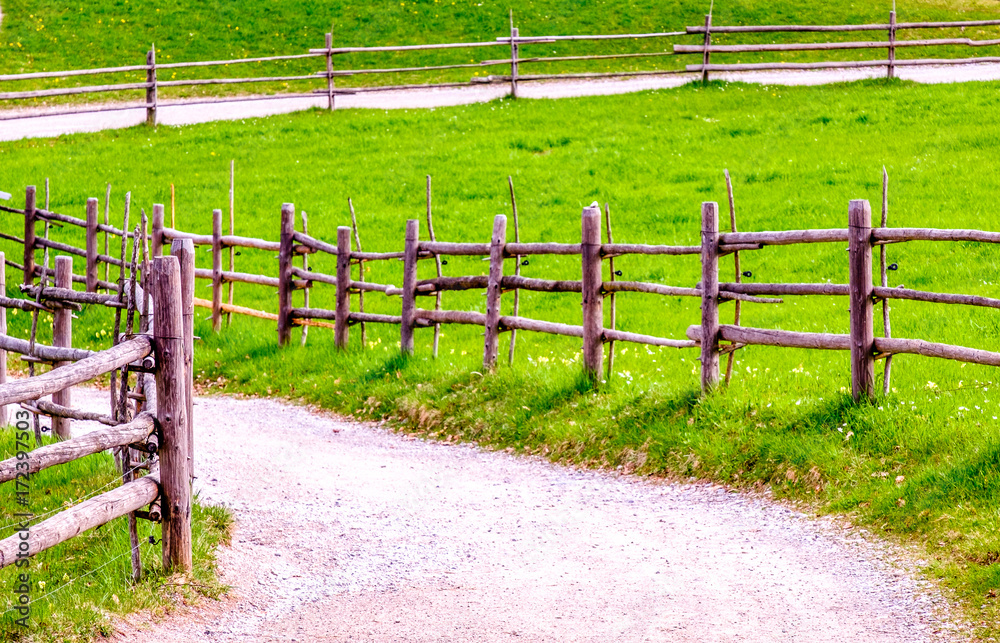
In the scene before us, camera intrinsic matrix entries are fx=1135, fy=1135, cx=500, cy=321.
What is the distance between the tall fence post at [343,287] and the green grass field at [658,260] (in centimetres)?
27

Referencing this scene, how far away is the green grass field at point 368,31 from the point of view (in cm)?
2728

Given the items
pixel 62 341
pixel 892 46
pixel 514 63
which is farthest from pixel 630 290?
pixel 892 46

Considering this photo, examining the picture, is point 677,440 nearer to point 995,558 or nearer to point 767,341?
point 767,341

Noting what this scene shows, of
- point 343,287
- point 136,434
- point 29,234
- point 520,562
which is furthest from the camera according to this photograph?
point 29,234

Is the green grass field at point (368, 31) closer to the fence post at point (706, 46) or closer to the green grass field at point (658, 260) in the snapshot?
the fence post at point (706, 46)

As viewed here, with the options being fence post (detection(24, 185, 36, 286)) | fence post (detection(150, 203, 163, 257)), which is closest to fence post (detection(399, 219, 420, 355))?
fence post (detection(150, 203, 163, 257))

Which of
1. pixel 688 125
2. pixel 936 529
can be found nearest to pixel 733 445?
pixel 936 529

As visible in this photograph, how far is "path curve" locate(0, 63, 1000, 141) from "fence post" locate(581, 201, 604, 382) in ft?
46.8

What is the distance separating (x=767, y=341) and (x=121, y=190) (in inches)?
503

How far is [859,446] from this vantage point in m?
6.69

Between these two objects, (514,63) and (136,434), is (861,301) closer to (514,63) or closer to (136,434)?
(136,434)

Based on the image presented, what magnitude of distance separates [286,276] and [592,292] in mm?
4023

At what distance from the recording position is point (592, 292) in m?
8.60

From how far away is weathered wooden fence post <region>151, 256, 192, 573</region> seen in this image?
201 inches
